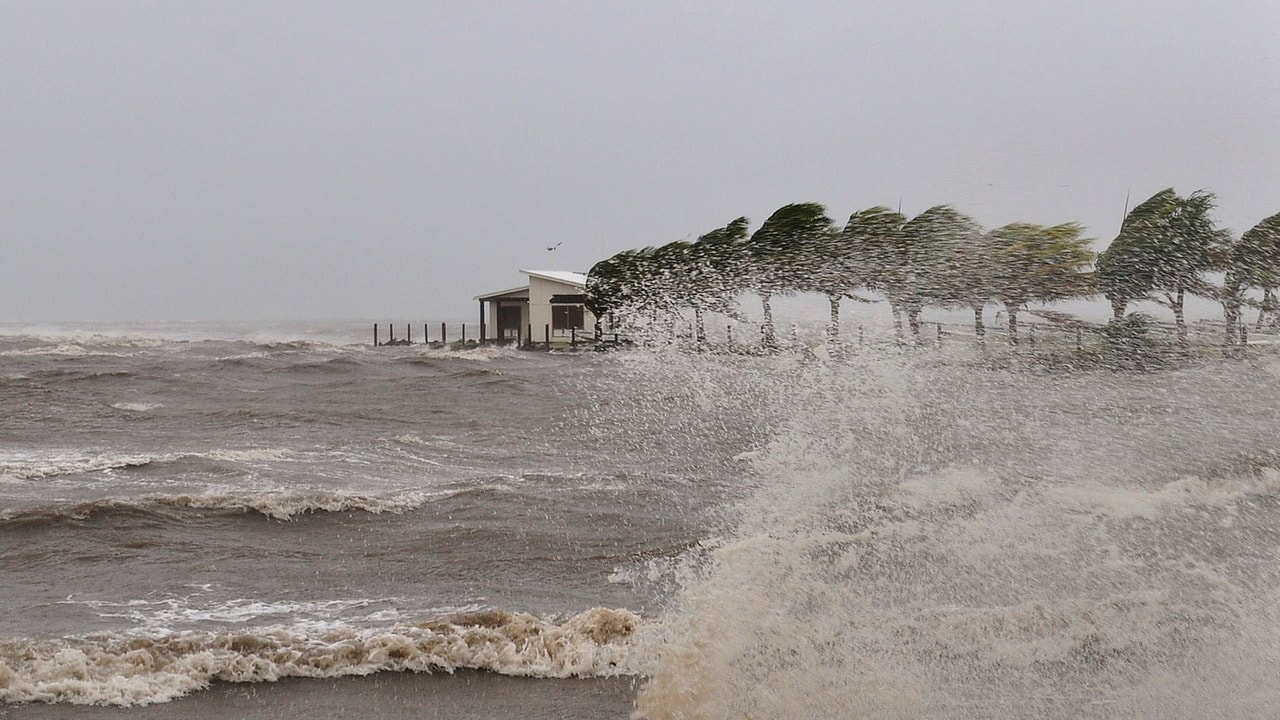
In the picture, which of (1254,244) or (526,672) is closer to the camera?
(526,672)

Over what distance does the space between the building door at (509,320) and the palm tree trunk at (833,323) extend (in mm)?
32971

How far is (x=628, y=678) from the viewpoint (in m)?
5.18

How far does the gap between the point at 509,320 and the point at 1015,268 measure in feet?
94.1

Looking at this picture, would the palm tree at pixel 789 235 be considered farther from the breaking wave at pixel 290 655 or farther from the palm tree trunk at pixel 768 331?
the breaking wave at pixel 290 655

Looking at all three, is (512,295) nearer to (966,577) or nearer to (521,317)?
(521,317)

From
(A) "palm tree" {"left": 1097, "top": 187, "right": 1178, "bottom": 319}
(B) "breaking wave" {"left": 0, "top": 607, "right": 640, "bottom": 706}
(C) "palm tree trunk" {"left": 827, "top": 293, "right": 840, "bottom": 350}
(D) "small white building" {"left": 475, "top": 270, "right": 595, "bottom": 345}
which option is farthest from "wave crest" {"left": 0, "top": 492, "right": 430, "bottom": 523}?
(D) "small white building" {"left": 475, "top": 270, "right": 595, "bottom": 345}

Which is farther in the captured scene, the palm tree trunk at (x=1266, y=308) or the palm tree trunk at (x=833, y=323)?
the palm tree trunk at (x=1266, y=308)

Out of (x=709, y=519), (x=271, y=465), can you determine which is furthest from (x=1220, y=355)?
(x=271, y=465)

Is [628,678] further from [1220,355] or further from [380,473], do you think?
[1220,355]

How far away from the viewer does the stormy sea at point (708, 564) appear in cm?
489

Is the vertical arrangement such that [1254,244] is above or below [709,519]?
above

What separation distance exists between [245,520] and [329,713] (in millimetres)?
4754

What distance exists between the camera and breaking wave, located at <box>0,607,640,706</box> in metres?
5.11

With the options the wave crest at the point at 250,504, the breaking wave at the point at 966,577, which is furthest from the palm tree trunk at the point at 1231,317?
the wave crest at the point at 250,504
